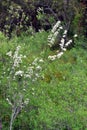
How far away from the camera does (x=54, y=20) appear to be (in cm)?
1681

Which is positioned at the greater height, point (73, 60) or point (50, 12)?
point (50, 12)

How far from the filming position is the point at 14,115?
8.82 m

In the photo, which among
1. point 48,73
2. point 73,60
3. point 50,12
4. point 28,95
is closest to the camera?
point 28,95

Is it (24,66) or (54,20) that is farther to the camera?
(54,20)

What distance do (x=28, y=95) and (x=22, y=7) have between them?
9310 mm

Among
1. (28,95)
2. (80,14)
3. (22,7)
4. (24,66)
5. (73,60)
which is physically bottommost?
(28,95)

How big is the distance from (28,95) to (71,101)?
3.38 feet

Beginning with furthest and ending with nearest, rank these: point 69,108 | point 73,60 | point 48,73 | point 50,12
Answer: point 50,12
point 73,60
point 48,73
point 69,108

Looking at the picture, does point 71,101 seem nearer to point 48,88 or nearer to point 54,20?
point 48,88

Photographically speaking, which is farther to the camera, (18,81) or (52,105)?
(18,81)

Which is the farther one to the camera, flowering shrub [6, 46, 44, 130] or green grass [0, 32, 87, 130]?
flowering shrub [6, 46, 44, 130]

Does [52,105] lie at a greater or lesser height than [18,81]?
lesser

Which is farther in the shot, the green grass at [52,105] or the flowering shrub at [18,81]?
the flowering shrub at [18,81]

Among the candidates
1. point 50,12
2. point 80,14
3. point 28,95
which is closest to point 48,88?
point 28,95
